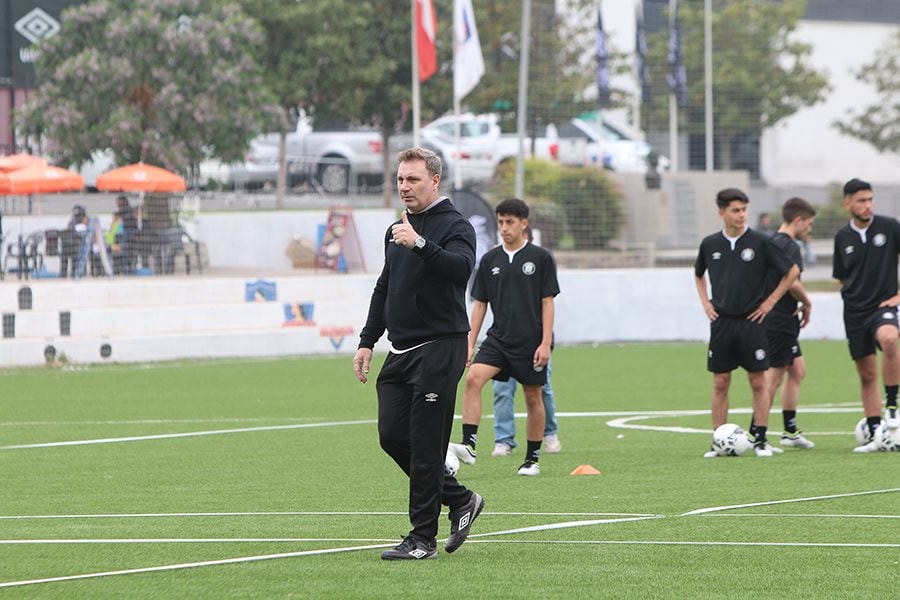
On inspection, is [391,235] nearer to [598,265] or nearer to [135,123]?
[598,265]

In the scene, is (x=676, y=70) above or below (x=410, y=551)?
above

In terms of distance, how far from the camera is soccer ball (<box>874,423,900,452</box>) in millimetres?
12633

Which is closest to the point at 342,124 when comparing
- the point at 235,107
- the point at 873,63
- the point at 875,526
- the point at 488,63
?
the point at 488,63

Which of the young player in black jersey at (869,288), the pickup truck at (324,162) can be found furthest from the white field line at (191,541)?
the pickup truck at (324,162)

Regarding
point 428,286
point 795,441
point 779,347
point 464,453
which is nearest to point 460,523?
point 428,286

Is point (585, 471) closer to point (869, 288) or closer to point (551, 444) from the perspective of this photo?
point (551, 444)

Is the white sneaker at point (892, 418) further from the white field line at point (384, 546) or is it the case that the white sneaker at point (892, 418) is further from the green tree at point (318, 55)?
the green tree at point (318, 55)

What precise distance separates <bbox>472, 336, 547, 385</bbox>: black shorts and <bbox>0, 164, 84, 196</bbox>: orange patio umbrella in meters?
17.9

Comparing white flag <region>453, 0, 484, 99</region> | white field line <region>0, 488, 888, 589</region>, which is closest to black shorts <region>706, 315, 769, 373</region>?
white field line <region>0, 488, 888, 589</region>

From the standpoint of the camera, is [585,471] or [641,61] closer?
[585,471]

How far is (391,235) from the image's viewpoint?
765 cm

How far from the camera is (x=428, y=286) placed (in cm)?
778

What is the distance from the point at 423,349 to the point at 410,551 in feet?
3.14

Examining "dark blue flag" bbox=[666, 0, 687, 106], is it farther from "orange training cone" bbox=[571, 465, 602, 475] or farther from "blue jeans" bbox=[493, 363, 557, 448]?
"orange training cone" bbox=[571, 465, 602, 475]
